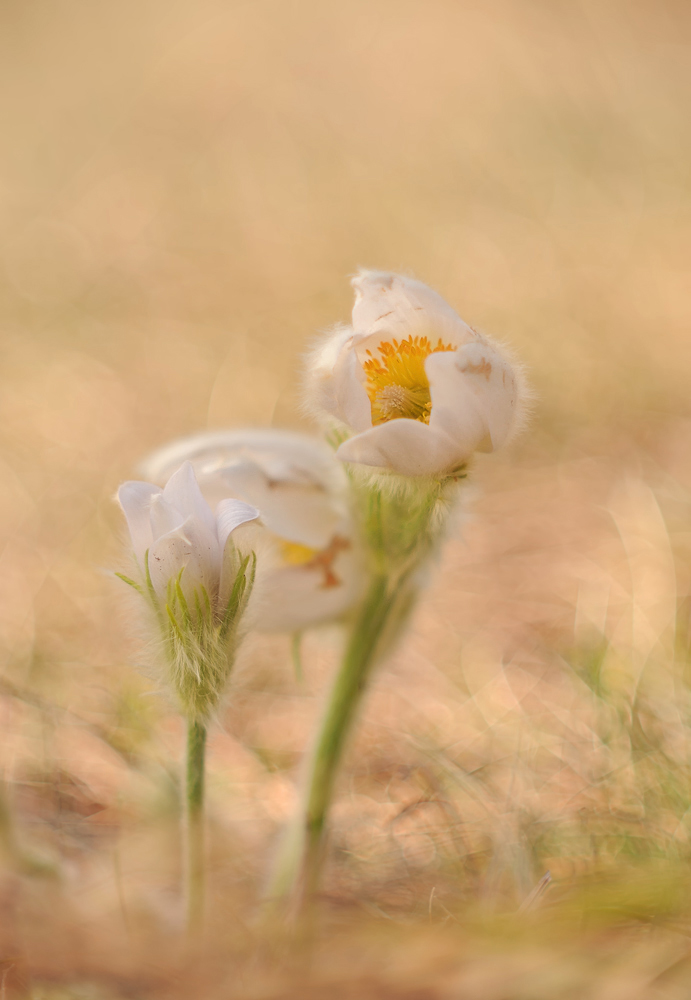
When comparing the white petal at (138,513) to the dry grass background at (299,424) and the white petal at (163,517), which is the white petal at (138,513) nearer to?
the white petal at (163,517)

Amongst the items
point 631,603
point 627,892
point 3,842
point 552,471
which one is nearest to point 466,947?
point 627,892

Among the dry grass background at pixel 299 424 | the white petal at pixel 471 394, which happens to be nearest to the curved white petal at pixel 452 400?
the white petal at pixel 471 394

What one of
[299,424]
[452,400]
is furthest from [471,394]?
[299,424]

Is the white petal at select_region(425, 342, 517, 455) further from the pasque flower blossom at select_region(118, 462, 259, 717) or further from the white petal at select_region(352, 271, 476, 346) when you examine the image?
the pasque flower blossom at select_region(118, 462, 259, 717)

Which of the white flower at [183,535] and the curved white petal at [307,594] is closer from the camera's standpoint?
the white flower at [183,535]

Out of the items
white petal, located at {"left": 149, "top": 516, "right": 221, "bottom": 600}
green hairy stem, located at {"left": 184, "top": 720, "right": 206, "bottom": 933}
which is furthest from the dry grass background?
white petal, located at {"left": 149, "top": 516, "right": 221, "bottom": 600}

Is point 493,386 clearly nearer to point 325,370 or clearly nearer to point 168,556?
point 325,370

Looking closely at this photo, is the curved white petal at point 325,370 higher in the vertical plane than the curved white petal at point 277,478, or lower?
higher
